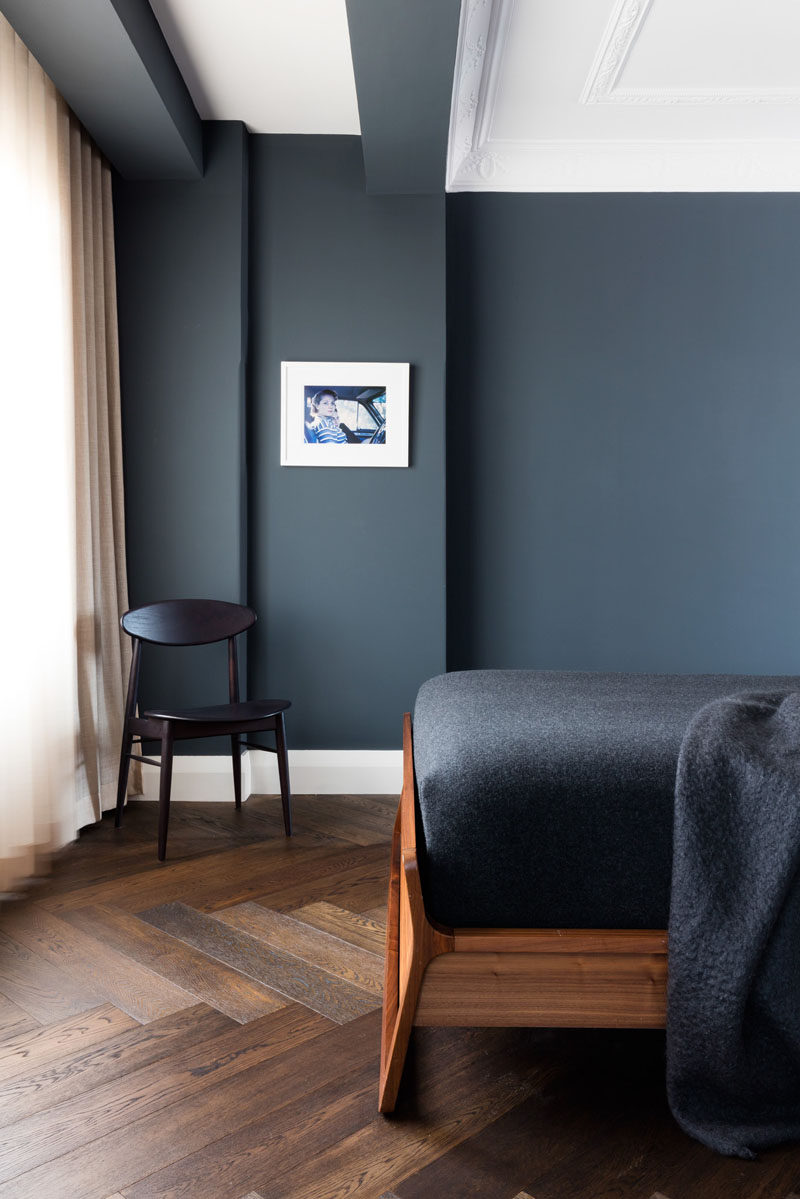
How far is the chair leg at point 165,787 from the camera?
9.08ft

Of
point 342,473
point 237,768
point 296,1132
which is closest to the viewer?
point 296,1132

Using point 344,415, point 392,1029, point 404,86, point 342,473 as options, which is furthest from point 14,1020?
point 404,86

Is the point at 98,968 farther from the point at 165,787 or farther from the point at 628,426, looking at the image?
the point at 628,426

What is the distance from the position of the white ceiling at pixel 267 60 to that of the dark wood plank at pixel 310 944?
283cm

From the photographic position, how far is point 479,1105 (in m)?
1.49

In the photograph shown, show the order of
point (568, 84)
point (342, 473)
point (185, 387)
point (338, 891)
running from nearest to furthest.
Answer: point (338, 891)
point (568, 84)
point (185, 387)
point (342, 473)

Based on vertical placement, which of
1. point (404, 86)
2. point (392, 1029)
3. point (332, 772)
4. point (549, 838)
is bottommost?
point (332, 772)

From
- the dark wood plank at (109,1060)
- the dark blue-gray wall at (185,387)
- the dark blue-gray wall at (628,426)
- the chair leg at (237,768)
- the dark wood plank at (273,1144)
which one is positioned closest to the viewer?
the dark wood plank at (273,1144)

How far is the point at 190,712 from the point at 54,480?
37.1 inches

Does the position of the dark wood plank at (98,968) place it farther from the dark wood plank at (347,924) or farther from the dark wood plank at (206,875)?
the dark wood plank at (347,924)

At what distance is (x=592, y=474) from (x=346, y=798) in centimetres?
181

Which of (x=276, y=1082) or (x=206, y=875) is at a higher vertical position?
(x=276, y=1082)

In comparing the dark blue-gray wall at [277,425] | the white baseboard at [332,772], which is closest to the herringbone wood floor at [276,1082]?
the white baseboard at [332,772]

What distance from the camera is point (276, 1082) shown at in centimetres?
155
